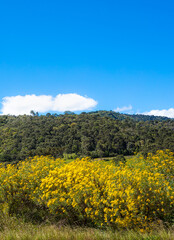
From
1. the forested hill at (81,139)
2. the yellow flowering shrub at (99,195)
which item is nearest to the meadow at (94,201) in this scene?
the yellow flowering shrub at (99,195)

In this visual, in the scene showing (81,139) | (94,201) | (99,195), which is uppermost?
(81,139)

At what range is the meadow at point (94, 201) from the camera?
204 inches

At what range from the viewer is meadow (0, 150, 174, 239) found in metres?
5.18

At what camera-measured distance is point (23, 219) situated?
21.7 ft

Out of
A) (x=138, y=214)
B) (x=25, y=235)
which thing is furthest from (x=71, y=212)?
(x=138, y=214)

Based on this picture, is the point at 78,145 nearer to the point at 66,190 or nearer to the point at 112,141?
the point at 112,141

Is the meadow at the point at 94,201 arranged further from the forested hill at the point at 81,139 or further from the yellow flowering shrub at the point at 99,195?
the forested hill at the point at 81,139

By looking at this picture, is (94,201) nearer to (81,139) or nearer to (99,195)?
(99,195)

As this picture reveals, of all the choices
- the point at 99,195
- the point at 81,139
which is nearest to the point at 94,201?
the point at 99,195

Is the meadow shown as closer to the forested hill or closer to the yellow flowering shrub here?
the yellow flowering shrub

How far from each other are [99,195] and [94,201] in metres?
0.21

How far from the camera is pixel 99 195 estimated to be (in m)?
5.64

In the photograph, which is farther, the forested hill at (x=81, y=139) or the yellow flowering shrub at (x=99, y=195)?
the forested hill at (x=81, y=139)

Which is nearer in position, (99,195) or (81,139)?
(99,195)
